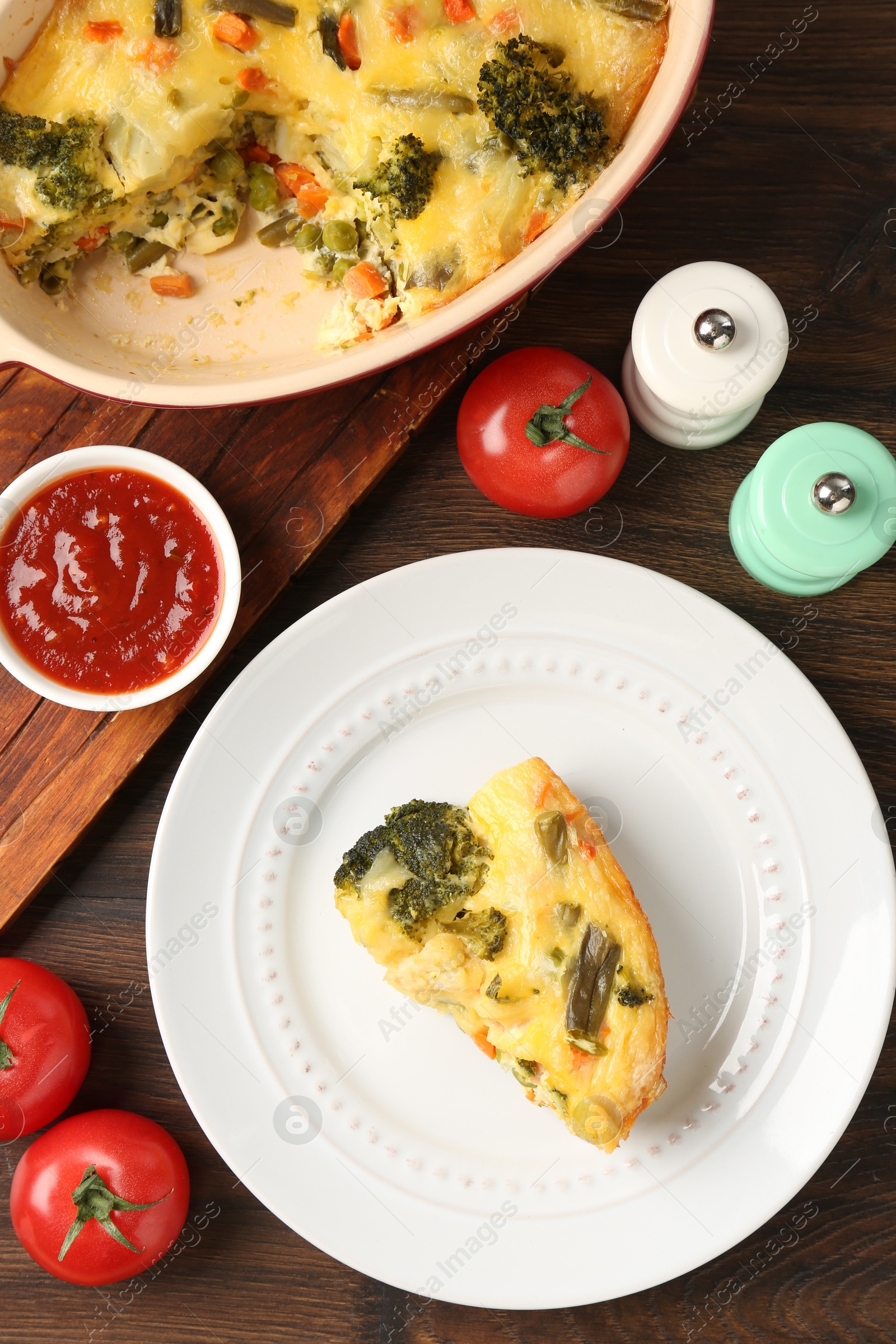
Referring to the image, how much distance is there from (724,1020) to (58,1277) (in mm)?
2216

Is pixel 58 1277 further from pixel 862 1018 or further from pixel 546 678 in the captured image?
pixel 862 1018

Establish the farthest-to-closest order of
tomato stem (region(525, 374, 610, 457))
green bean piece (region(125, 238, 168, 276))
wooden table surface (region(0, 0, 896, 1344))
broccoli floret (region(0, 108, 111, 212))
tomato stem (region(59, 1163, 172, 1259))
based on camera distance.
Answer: wooden table surface (region(0, 0, 896, 1344)) → green bean piece (region(125, 238, 168, 276)) → tomato stem (region(59, 1163, 172, 1259)) → tomato stem (region(525, 374, 610, 457)) → broccoli floret (region(0, 108, 111, 212))

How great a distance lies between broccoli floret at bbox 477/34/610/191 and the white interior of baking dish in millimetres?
90

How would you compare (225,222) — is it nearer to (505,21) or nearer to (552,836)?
(505,21)

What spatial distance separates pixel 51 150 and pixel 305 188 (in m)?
0.69

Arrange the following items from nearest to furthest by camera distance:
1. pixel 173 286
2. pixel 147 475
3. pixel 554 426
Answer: pixel 554 426 → pixel 147 475 → pixel 173 286

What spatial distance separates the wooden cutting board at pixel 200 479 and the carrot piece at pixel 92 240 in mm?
407

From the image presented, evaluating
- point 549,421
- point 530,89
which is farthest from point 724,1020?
point 530,89

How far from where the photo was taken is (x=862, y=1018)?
8.81 feet

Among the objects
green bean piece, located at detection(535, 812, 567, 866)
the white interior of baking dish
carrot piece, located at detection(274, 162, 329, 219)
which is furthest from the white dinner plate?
carrot piece, located at detection(274, 162, 329, 219)

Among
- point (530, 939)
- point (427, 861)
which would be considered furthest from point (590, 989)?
point (427, 861)

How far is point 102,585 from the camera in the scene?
2.59 m

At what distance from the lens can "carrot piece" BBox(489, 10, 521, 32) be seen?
2361mm

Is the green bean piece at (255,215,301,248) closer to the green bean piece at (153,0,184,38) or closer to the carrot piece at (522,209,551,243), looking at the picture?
the green bean piece at (153,0,184,38)
